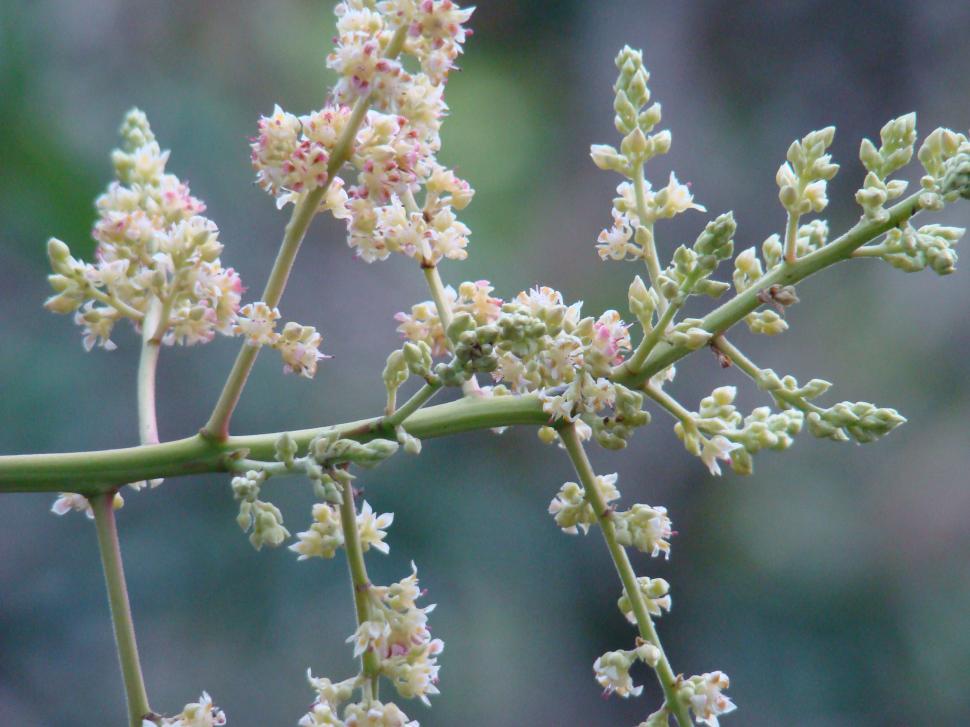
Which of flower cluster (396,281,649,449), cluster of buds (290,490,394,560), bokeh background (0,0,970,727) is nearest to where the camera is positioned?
flower cluster (396,281,649,449)

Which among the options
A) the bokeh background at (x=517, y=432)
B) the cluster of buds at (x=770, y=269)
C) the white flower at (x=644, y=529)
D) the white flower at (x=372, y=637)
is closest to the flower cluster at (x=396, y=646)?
the white flower at (x=372, y=637)

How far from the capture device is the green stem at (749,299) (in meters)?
0.53

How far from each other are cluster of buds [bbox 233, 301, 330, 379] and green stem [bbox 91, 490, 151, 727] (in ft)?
0.37

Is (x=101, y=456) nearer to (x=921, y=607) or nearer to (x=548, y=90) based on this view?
(x=548, y=90)

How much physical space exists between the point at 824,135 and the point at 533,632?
2120mm

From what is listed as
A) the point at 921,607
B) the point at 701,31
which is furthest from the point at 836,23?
the point at 921,607

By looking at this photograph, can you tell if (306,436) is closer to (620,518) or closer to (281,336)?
(281,336)

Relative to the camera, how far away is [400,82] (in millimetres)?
524

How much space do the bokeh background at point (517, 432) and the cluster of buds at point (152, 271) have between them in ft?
5.67

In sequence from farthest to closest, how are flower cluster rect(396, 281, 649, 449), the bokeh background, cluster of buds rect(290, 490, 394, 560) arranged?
the bokeh background
cluster of buds rect(290, 490, 394, 560)
flower cluster rect(396, 281, 649, 449)

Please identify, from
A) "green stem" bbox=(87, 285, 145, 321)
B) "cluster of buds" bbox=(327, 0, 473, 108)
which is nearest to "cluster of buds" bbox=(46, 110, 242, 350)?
"green stem" bbox=(87, 285, 145, 321)

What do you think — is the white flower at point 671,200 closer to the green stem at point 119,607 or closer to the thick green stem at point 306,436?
the thick green stem at point 306,436

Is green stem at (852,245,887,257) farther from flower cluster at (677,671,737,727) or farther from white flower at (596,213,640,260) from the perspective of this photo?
flower cluster at (677,671,737,727)

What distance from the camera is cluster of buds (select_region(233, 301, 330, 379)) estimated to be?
55 centimetres
